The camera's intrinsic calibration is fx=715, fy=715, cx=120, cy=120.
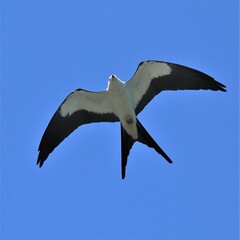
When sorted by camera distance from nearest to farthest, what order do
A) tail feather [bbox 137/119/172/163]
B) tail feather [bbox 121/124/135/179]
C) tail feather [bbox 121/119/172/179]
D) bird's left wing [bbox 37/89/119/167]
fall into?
tail feather [bbox 137/119/172/163]
tail feather [bbox 121/119/172/179]
tail feather [bbox 121/124/135/179]
bird's left wing [bbox 37/89/119/167]

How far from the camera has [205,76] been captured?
52.3ft

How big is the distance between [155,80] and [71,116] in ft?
7.21

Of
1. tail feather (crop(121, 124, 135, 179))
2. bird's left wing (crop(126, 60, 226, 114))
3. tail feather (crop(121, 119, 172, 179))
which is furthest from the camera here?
bird's left wing (crop(126, 60, 226, 114))

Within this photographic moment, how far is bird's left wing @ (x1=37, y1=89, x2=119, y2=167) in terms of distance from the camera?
55.2ft

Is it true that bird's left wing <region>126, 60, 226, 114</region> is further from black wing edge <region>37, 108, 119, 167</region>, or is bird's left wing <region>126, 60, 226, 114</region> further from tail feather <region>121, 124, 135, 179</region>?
black wing edge <region>37, 108, 119, 167</region>

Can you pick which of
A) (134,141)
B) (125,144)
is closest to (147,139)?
(134,141)

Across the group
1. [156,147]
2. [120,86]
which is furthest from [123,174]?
[120,86]

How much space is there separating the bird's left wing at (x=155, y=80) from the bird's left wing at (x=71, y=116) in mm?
847

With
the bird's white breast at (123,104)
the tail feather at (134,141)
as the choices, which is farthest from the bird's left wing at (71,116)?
the tail feather at (134,141)

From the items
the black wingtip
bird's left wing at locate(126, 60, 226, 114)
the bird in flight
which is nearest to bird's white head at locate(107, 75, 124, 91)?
the bird in flight

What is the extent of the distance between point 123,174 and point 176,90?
2.27 metres

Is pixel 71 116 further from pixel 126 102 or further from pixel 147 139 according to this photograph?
pixel 147 139

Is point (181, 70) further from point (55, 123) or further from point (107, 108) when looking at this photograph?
point (55, 123)

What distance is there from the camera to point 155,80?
1644 cm
